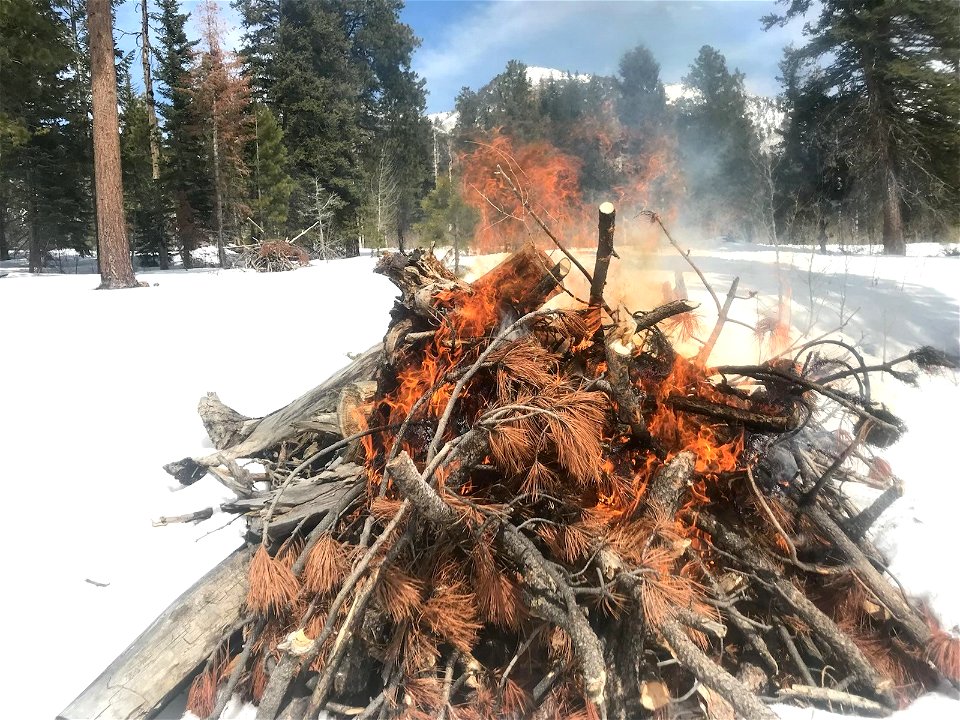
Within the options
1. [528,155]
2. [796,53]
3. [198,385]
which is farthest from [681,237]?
[198,385]

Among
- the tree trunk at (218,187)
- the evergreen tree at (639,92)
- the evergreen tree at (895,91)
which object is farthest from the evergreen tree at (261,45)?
the evergreen tree at (895,91)

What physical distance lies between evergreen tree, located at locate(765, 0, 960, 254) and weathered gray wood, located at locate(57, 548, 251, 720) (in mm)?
15435

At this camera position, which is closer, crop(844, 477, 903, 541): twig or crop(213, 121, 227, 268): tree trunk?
crop(844, 477, 903, 541): twig

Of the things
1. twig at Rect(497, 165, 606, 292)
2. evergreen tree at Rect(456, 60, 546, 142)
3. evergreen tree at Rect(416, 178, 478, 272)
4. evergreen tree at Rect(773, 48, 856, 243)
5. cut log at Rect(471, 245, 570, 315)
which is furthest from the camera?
evergreen tree at Rect(773, 48, 856, 243)

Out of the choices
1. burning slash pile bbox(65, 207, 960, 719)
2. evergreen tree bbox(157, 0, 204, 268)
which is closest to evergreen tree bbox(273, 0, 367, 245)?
evergreen tree bbox(157, 0, 204, 268)

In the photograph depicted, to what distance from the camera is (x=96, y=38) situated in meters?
9.76

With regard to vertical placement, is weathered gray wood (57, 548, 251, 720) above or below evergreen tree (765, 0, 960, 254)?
below

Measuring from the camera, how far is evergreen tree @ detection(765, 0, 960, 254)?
1277 cm

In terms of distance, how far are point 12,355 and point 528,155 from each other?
Answer: 223 inches

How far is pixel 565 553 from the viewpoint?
229cm

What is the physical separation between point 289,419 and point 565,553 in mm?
2258

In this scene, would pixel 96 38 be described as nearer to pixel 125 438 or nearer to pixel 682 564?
pixel 125 438

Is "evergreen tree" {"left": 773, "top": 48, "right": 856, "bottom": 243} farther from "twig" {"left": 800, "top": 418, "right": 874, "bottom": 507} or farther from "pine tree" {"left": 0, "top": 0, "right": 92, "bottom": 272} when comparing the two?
"pine tree" {"left": 0, "top": 0, "right": 92, "bottom": 272}

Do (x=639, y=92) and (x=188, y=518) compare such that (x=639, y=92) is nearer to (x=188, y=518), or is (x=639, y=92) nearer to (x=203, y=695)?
(x=188, y=518)
